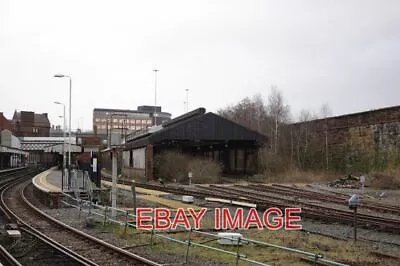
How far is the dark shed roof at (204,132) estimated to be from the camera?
45688 millimetres

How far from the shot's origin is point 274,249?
1241cm

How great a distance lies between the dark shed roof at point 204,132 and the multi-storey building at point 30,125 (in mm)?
126333

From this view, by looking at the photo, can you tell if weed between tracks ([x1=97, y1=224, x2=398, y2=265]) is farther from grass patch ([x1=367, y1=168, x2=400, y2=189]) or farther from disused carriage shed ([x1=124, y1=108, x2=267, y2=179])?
disused carriage shed ([x1=124, y1=108, x2=267, y2=179])

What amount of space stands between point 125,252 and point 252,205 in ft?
35.9

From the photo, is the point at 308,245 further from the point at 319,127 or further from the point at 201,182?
the point at 319,127

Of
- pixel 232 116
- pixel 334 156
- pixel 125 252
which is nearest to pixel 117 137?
pixel 125 252

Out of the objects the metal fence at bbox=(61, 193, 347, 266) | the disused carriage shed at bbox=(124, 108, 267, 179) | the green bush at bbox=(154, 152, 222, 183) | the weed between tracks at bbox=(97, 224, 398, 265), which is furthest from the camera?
the disused carriage shed at bbox=(124, 108, 267, 179)

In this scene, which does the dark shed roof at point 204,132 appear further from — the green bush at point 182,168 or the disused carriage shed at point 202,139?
the green bush at point 182,168

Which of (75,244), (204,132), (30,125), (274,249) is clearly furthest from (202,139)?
(30,125)

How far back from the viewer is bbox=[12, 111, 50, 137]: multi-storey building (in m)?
163

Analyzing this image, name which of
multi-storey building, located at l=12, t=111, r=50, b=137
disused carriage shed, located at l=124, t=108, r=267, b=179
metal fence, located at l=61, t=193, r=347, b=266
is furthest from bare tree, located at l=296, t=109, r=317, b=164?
multi-storey building, located at l=12, t=111, r=50, b=137

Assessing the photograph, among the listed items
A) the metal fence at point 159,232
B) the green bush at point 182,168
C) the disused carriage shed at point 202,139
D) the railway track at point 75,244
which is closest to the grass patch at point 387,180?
the green bush at point 182,168

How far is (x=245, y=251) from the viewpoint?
12.1 meters

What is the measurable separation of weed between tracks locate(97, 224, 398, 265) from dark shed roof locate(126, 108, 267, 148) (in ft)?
97.7
